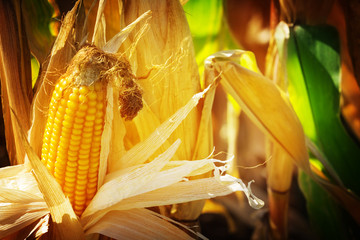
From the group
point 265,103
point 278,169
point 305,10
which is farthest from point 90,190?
point 305,10

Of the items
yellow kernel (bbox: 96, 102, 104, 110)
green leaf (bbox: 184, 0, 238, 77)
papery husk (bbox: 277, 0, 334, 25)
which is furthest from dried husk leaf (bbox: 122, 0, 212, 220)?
papery husk (bbox: 277, 0, 334, 25)

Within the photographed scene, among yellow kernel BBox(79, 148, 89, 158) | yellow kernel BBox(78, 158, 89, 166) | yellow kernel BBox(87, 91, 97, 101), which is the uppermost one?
yellow kernel BBox(87, 91, 97, 101)

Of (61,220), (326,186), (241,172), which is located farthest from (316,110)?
(61,220)

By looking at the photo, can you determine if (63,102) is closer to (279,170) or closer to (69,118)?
(69,118)

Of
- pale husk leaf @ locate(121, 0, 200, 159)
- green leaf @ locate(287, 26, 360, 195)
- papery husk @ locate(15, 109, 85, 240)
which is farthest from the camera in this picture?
green leaf @ locate(287, 26, 360, 195)

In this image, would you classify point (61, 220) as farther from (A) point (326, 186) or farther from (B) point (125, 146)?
(A) point (326, 186)

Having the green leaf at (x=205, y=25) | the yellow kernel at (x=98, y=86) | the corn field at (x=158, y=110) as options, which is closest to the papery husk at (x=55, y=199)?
the corn field at (x=158, y=110)

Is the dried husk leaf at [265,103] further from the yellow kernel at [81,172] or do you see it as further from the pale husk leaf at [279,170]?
the yellow kernel at [81,172]

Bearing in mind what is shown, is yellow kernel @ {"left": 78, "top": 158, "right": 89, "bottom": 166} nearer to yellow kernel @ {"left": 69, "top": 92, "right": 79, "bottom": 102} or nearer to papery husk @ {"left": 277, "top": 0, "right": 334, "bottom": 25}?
yellow kernel @ {"left": 69, "top": 92, "right": 79, "bottom": 102}
